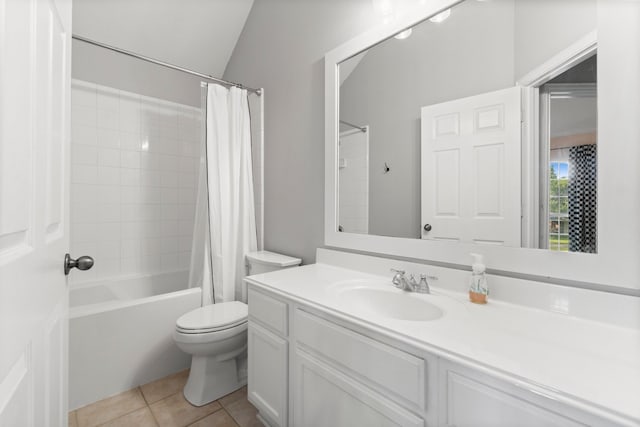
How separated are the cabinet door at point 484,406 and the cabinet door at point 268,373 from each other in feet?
2.12

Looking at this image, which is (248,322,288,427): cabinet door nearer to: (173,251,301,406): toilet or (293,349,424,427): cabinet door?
(293,349,424,427): cabinet door

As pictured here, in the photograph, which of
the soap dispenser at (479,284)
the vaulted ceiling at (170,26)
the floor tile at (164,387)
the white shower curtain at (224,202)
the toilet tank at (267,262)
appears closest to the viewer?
the soap dispenser at (479,284)

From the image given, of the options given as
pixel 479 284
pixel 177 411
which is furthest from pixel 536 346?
pixel 177 411

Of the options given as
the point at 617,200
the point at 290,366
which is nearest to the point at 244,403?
the point at 290,366

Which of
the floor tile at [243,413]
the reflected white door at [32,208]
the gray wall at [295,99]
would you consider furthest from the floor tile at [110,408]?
the gray wall at [295,99]

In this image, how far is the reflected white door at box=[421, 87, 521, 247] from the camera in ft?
3.39

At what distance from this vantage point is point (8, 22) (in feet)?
1.38

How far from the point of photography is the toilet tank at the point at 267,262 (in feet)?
5.74

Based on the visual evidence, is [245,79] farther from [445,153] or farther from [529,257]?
[529,257]

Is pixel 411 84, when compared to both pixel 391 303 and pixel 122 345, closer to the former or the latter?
pixel 391 303

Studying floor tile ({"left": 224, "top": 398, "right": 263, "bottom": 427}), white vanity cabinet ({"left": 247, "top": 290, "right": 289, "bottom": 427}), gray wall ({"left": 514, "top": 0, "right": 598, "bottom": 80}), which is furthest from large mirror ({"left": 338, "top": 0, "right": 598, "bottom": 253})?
floor tile ({"left": 224, "top": 398, "right": 263, "bottom": 427})

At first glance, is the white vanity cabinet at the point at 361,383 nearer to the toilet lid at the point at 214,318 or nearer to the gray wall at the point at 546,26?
the toilet lid at the point at 214,318

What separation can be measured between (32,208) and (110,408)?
1530mm

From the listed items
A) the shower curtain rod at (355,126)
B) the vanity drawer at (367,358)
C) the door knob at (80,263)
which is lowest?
the vanity drawer at (367,358)
